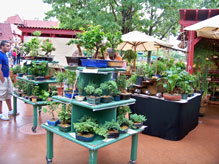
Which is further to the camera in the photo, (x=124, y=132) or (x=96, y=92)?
(x=124, y=132)

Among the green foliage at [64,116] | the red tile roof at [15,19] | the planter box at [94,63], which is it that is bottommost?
Answer: the green foliage at [64,116]

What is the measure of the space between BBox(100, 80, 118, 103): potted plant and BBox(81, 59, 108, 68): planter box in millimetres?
230

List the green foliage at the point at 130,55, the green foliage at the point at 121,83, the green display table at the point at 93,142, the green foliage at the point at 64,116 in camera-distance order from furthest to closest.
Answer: the green foliage at the point at 130,55
the green foliage at the point at 121,83
the green foliage at the point at 64,116
the green display table at the point at 93,142

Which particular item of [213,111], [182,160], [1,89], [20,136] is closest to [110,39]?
[182,160]

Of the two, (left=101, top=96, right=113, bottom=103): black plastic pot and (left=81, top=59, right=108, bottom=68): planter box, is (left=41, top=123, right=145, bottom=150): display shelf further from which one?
(left=81, top=59, right=108, bottom=68): planter box

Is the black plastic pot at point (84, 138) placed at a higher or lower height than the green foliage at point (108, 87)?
lower

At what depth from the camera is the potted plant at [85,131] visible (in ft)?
7.72

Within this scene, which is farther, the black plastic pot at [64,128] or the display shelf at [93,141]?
the black plastic pot at [64,128]

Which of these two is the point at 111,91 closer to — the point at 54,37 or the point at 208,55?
the point at 208,55

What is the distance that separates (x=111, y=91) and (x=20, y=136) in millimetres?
2381

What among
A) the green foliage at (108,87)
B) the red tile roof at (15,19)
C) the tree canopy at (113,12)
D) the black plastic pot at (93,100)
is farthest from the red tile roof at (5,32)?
the black plastic pot at (93,100)

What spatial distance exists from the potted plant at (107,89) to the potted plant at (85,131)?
0.34 meters

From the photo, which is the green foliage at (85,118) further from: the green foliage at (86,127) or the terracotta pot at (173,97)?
the terracotta pot at (173,97)

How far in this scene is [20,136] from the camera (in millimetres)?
3994
